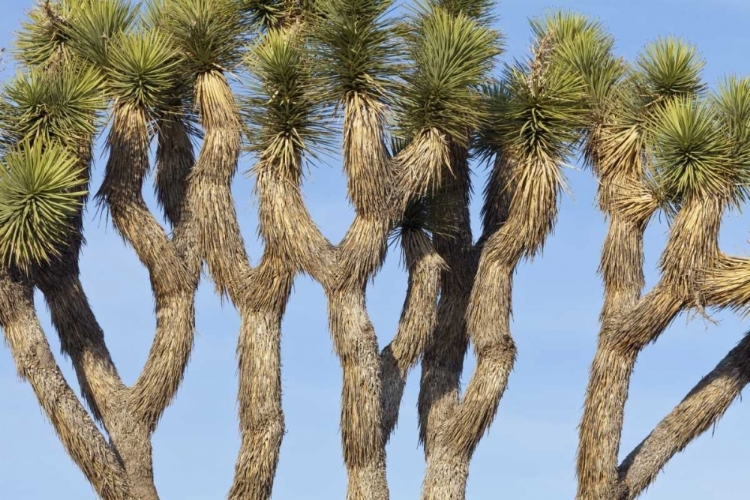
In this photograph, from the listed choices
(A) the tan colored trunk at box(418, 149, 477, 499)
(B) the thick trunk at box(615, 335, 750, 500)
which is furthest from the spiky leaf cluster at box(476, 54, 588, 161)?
(B) the thick trunk at box(615, 335, 750, 500)

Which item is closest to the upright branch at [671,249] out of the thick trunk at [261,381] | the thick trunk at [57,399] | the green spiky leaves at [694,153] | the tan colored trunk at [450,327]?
the green spiky leaves at [694,153]

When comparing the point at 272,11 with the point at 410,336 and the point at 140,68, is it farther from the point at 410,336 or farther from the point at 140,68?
the point at 410,336

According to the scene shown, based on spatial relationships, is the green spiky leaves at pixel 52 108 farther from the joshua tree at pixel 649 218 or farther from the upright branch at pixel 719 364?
the upright branch at pixel 719 364

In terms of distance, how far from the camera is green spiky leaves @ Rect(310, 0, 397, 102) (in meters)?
15.2

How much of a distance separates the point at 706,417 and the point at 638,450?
77 centimetres

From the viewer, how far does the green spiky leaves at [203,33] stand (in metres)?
15.8

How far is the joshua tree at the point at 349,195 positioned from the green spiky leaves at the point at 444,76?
25 mm

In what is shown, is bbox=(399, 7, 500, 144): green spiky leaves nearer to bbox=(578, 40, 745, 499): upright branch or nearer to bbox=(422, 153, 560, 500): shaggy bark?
bbox=(422, 153, 560, 500): shaggy bark

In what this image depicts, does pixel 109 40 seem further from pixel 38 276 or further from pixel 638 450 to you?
pixel 638 450

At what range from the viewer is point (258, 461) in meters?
14.8

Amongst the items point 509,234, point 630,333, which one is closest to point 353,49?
point 509,234

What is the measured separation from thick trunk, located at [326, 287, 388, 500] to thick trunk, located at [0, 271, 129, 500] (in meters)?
2.23

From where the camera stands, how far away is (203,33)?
15820mm

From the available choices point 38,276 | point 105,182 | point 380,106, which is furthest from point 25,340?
point 380,106
